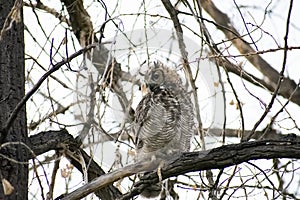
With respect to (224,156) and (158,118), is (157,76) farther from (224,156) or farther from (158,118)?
(224,156)

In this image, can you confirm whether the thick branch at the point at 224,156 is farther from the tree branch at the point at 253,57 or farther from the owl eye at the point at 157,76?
the tree branch at the point at 253,57

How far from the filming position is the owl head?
3.80 m

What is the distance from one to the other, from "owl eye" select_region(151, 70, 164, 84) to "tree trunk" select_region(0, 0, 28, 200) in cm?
100

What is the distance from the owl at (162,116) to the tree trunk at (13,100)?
0.92 m

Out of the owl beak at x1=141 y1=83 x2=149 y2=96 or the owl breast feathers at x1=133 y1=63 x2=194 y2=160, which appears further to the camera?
the owl beak at x1=141 y1=83 x2=149 y2=96

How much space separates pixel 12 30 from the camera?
300 cm

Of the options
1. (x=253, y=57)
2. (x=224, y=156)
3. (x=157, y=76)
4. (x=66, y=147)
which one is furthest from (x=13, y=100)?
(x=253, y=57)

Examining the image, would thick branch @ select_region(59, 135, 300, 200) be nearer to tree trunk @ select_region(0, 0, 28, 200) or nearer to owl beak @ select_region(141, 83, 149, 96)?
tree trunk @ select_region(0, 0, 28, 200)

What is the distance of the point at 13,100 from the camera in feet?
9.36

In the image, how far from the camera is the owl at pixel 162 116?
12.0ft

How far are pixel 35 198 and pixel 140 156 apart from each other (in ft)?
2.27

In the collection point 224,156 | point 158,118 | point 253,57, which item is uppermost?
point 253,57

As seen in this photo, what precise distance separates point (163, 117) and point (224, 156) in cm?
105

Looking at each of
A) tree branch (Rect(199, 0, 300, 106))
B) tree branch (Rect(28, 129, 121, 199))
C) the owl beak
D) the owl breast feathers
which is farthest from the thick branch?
tree branch (Rect(199, 0, 300, 106))
